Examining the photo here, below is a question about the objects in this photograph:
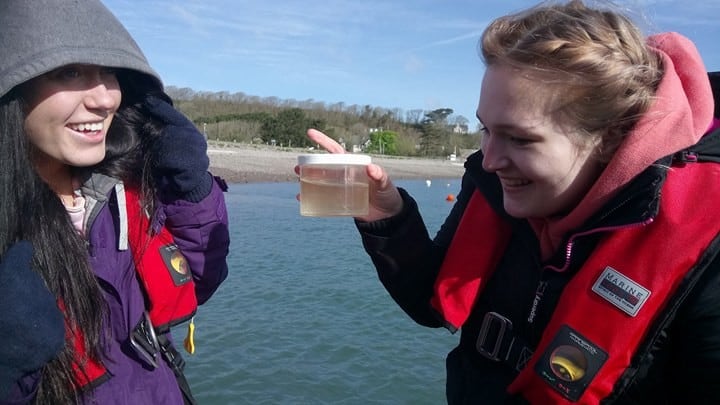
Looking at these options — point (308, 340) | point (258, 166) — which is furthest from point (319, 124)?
point (308, 340)

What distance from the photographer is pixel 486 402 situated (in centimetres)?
191

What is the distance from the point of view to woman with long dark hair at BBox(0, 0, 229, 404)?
1762mm

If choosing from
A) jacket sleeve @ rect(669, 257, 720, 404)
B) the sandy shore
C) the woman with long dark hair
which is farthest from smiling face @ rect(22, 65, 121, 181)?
the sandy shore

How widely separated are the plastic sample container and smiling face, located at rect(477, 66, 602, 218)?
509 millimetres

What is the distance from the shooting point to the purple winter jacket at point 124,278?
6.53ft

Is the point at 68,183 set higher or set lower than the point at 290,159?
higher

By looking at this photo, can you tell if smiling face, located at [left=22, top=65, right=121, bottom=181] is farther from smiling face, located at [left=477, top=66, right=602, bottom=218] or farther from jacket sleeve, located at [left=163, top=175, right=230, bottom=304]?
smiling face, located at [left=477, top=66, right=602, bottom=218]

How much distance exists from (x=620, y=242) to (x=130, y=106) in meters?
1.86

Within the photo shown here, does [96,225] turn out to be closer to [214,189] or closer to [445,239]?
[214,189]

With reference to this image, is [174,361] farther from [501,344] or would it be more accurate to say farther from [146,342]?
[501,344]

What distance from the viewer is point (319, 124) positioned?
52219mm

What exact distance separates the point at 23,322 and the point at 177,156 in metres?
0.80

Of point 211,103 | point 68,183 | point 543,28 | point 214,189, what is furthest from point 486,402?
point 211,103

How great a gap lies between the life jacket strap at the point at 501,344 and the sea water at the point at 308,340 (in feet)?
15.8
